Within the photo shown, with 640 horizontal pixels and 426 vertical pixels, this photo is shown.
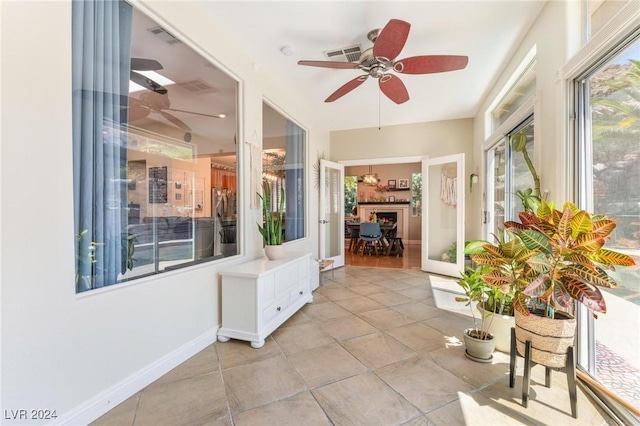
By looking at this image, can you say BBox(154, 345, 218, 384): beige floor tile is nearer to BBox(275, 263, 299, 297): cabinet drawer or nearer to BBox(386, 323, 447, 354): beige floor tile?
BBox(275, 263, 299, 297): cabinet drawer

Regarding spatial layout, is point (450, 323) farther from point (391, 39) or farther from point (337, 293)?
point (391, 39)

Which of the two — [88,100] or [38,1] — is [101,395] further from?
[38,1]

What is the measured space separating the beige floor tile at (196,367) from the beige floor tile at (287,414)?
565 mm

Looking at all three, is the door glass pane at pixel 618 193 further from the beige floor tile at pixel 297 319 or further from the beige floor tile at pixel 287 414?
the beige floor tile at pixel 297 319

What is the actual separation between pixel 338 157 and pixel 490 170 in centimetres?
278

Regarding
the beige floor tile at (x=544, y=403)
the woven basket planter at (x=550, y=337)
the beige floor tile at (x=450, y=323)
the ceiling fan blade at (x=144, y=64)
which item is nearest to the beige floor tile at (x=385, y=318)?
the beige floor tile at (x=450, y=323)

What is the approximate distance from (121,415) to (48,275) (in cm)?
87

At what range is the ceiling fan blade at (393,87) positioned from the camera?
2.58 meters

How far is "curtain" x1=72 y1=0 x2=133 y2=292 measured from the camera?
1.42 metres

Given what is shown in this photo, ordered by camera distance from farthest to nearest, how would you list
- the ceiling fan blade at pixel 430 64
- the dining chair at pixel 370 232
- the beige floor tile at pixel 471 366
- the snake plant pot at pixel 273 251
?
the dining chair at pixel 370 232 < the snake plant pot at pixel 273 251 < the ceiling fan blade at pixel 430 64 < the beige floor tile at pixel 471 366

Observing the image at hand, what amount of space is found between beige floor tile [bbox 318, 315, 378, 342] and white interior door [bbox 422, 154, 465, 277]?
101 inches

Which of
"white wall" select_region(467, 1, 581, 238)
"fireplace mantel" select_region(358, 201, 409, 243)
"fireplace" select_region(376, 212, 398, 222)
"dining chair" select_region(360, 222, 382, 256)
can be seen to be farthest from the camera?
"fireplace" select_region(376, 212, 398, 222)

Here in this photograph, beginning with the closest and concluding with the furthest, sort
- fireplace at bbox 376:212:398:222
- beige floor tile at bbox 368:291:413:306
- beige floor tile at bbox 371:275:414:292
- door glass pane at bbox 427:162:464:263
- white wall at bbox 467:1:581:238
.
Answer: white wall at bbox 467:1:581:238, beige floor tile at bbox 368:291:413:306, beige floor tile at bbox 371:275:414:292, door glass pane at bbox 427:162:464:263, fireplace at bbox 376:212:398:222

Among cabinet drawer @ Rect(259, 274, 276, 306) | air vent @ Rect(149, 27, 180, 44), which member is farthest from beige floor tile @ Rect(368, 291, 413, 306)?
air vent @ Rect(149, 27, 180, 44)
